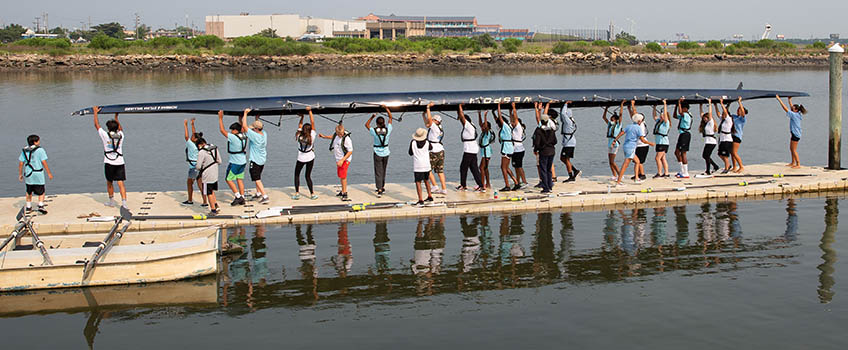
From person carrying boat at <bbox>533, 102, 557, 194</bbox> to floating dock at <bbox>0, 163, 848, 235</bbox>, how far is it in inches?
13.0

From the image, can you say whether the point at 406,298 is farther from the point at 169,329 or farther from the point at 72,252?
the point at 72,252

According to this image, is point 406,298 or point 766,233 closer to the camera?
point 406,298

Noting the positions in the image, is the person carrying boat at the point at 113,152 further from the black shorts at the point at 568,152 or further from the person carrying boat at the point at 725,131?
the person carrying boat at the point at 725,131

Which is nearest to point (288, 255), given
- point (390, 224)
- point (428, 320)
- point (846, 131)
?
point (390, 224)

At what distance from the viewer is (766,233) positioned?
15.1 meters

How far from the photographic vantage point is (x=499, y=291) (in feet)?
39.3

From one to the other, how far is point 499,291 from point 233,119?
25.9 meters

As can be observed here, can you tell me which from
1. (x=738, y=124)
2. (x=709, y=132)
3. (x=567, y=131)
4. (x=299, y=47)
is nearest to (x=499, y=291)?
(x=567, y=131)

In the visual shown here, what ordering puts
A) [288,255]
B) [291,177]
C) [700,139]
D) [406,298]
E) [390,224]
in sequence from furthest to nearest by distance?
[700,139], [291,177], [390,224], [288,255], [406,298]

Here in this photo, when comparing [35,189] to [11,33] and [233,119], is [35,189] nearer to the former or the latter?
[233,119]

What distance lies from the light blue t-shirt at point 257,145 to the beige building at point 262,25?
131 m

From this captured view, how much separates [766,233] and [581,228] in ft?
10.4

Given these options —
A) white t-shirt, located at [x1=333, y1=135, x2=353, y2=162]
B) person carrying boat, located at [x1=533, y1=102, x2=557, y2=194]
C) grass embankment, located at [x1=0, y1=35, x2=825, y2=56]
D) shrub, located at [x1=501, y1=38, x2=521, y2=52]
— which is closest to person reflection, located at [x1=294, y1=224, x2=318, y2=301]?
white t-shirt, located at [x1=333, y1=135, x2=353, y2=162]

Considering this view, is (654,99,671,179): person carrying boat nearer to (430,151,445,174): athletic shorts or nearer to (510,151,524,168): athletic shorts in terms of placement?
(510,151,524,168): athletic shorts
